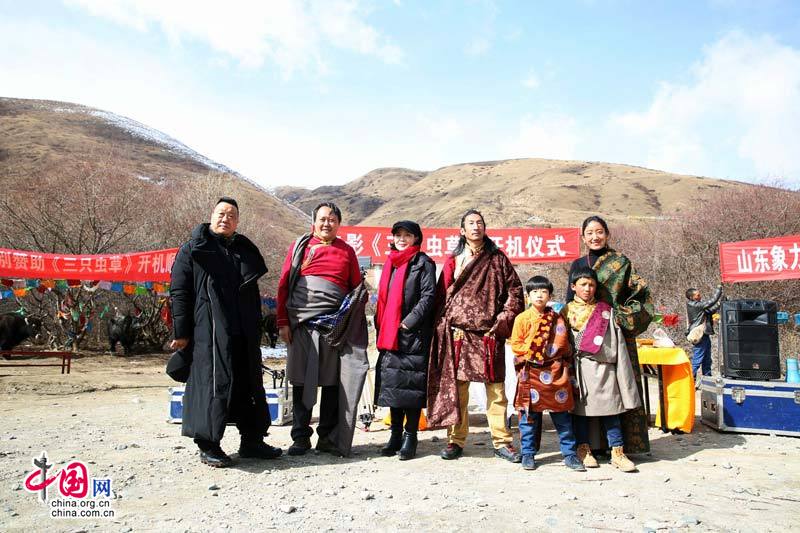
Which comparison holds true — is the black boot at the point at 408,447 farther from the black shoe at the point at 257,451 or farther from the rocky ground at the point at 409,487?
the black shoe at the point at 257,451

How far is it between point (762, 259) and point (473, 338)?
23.9 ft

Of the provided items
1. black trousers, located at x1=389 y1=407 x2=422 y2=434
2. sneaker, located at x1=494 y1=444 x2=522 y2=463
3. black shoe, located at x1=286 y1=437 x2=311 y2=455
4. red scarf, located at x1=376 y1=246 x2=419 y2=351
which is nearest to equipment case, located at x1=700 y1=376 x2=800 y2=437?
sneaker, located at x1=494 y1=444 x2=522 y2=463

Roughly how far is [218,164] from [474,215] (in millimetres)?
70573

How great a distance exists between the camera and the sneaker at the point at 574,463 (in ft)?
10.9

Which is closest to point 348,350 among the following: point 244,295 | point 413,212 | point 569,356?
point 244,295

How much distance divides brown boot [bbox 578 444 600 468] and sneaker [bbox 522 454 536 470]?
0.36 m

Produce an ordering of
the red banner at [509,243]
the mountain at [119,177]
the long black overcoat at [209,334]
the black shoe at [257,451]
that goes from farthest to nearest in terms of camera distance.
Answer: the mountain at [119,177] < the red banner at [509,243] < the black shoe at [257,451] < the long black overcoat at [209,334]

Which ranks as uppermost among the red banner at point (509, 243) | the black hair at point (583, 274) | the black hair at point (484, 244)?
the red banner at point (509, 243)

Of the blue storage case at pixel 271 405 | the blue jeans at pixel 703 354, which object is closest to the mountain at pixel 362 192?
the blue jeans at pixel 703 354

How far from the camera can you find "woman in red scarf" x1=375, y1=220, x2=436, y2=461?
364 centimetres

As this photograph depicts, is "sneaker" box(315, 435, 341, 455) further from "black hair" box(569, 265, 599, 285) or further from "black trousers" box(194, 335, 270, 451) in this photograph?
"black hair" box(569, 265, 599, 285)

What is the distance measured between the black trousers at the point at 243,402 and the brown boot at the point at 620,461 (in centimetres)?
234

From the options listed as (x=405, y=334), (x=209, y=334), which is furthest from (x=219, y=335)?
(x=405, y=334)

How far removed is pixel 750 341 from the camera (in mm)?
5086
